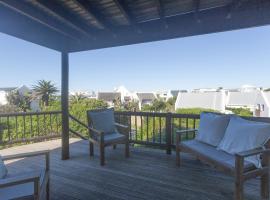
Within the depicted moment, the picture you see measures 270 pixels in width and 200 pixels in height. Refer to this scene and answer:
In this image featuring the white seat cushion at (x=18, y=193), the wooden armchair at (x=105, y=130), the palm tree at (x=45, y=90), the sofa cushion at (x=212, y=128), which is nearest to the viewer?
the white seat cushion at (x=18, y=193)

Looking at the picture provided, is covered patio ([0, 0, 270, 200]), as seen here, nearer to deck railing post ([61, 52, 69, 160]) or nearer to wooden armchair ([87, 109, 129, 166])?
deck railing post ([61, 52, 69, 160])

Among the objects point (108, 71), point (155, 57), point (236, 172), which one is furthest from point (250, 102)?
point (236, 172)

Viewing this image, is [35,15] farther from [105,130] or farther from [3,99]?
[3,99]

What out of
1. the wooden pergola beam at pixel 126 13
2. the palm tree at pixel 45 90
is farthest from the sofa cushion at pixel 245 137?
the palm tree at pixel 45 90

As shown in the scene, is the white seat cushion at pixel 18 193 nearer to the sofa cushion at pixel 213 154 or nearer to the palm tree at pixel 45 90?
the sofa cushion at pixel 213 154

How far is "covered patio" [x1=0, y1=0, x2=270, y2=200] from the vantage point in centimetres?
246

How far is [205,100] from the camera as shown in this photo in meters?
21.8

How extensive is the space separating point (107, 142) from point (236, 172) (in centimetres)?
222

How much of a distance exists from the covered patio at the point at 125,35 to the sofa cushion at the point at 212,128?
51 centimetres

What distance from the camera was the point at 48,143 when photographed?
5121 millimetres

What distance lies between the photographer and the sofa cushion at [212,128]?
114 inches

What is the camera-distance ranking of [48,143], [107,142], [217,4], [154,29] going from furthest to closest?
[48,143] → [107,142] → [154,29] → [217,4]

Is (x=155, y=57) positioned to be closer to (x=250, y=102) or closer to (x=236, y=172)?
(x=250, y=102)

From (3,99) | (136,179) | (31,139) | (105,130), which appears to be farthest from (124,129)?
(3,99)
